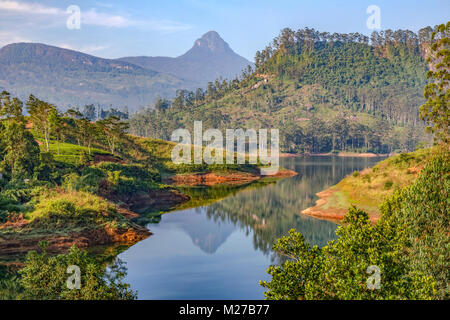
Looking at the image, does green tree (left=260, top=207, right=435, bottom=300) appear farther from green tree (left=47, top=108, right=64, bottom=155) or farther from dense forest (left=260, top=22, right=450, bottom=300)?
green tree (left=47, top=108, right=64, bottom=155)

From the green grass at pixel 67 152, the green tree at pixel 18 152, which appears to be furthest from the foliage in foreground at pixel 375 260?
the green grass at pixel 67 152

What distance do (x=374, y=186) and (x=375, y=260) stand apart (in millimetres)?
55870

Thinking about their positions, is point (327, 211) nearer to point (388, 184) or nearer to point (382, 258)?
point (388, 184)

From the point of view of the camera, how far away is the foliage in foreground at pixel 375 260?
2364 cm

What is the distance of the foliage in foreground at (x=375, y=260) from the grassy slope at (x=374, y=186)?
33574mm

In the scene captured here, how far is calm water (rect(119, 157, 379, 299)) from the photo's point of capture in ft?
142

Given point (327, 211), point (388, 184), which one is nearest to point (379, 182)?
→ point (388, 184)

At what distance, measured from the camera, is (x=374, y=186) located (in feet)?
254

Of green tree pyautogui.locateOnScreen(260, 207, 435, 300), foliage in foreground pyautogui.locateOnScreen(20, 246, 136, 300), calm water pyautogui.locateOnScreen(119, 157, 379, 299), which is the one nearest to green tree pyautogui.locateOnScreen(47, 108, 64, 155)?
calm water pyautogui.locateOnScreen(119, 157, 379, 299)

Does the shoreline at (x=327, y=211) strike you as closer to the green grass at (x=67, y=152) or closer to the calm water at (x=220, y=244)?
the calm water at (x=220, y=244)

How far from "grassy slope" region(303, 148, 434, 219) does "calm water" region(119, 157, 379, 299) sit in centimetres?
495
